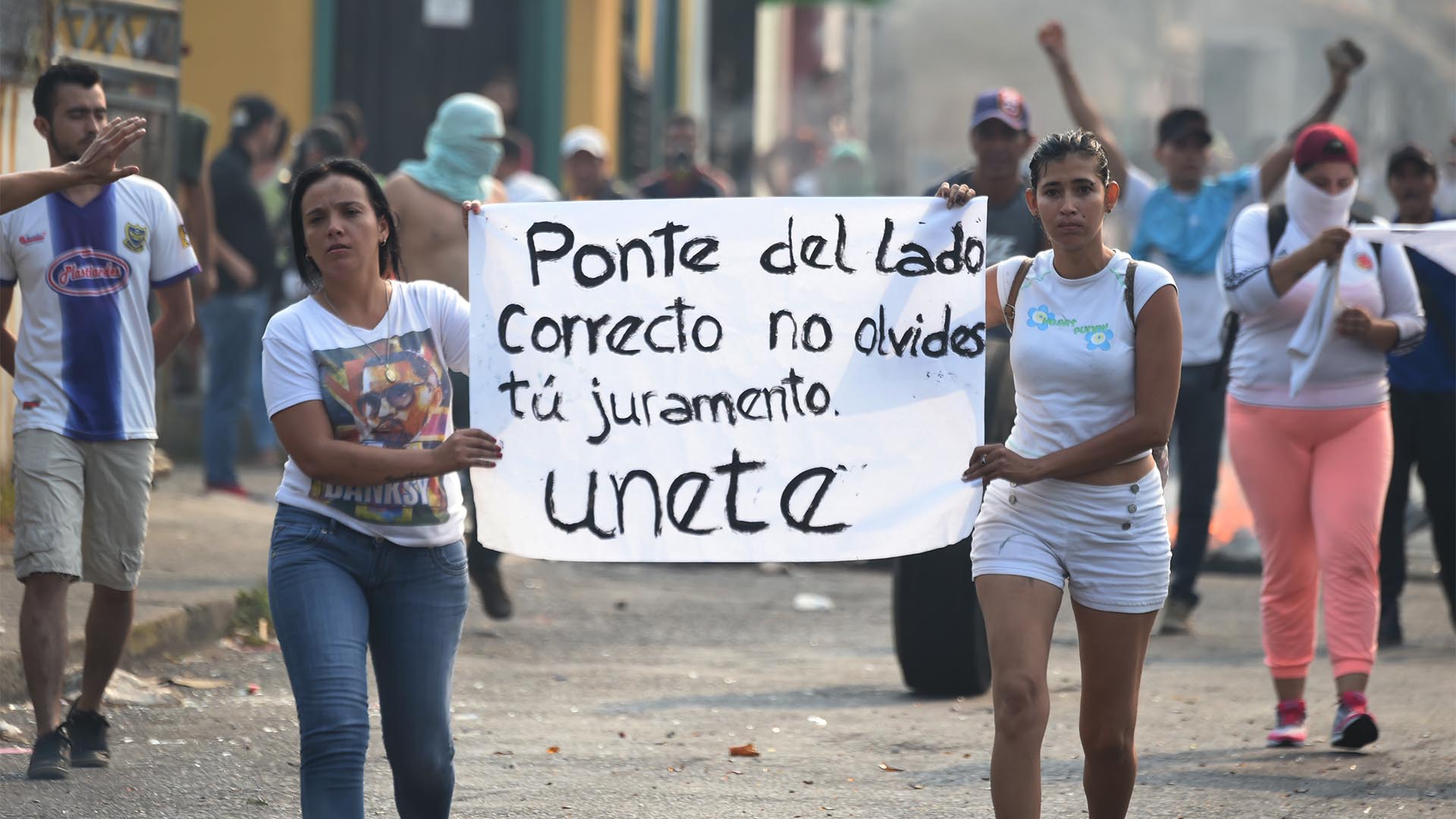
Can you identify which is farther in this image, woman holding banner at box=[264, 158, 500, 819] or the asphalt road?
the asphalt road

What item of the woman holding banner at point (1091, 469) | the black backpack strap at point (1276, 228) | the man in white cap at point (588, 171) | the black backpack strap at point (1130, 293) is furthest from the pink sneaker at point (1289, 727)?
the man in white cap at point (588, 171)

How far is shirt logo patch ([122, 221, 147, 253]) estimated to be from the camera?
611 cm

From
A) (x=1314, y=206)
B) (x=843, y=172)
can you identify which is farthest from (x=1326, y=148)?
(x=843, y=172)

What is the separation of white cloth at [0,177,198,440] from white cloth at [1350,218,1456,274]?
3807mm

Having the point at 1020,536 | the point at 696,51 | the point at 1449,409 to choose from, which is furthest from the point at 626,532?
the point at 696,51

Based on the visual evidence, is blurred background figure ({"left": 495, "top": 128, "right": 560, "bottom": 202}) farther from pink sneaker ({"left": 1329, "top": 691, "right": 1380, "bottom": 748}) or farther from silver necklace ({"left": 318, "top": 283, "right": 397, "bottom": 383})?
silver necklace ({"left": 318, "top": 283, "right": 397, "bottom": 383})

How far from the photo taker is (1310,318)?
668 centimetres

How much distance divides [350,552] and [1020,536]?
4.98 ft

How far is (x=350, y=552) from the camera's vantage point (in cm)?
443

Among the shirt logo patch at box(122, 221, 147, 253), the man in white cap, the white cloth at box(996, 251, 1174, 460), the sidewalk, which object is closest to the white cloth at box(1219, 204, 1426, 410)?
the white cloth at box(996, 251, 1174, 460)

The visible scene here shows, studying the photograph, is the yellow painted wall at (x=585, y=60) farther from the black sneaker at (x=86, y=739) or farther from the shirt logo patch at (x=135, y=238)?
the black sneaker at (x=86, y=739)

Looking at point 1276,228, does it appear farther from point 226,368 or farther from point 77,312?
point 226,368

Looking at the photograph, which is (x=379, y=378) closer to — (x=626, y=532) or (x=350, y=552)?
(x=350, y=552)

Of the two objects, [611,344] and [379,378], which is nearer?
[379,378]
